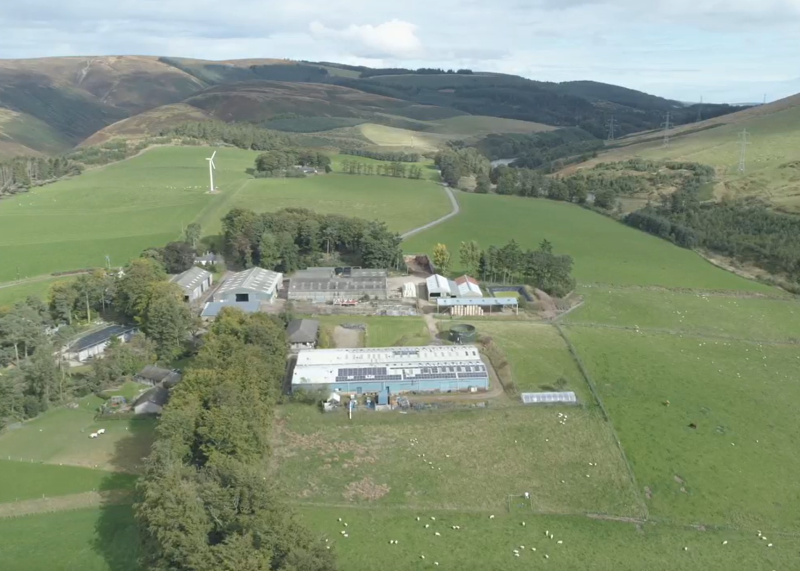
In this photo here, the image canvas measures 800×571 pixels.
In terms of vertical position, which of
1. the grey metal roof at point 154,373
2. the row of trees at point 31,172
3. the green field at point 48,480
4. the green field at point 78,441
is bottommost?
the green field at point 48,480

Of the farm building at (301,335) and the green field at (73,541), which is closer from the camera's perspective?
the green field at (73,541)

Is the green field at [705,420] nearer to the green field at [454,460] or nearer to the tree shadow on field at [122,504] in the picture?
the green field at [454,460]

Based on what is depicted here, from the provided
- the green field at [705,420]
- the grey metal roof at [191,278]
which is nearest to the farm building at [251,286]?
the grey metal roof at [191,278]

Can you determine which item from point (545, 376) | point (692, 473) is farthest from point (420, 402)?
point (692, 473)

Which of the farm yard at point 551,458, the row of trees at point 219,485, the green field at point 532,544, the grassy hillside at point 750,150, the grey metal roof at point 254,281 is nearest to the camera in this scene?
the row of trees at point 219,485

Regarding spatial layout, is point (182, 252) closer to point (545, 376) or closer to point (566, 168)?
point (545, 376)

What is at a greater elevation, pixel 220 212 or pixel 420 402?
pixel 220 212

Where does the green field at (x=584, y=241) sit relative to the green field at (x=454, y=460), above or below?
above
